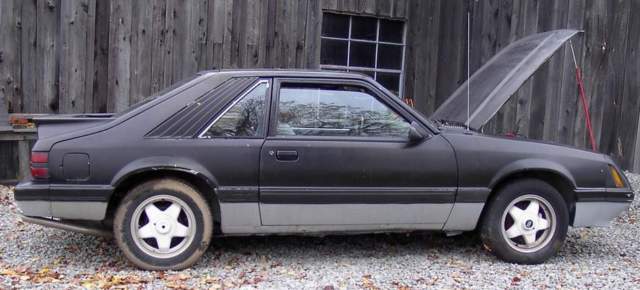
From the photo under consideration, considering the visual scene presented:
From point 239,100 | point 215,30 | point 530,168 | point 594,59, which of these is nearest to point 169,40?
point 215,30

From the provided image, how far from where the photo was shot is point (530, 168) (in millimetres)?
4832

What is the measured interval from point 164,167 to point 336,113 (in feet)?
4.57

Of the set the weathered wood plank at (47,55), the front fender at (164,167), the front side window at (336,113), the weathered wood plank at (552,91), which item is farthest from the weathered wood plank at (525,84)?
the weathered wood plank at (47,55)

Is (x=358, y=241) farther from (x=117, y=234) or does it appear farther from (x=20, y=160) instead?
(x=20, y=160)

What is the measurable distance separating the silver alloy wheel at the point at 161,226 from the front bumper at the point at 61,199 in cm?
29

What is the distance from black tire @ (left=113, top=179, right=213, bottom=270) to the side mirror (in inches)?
65.4

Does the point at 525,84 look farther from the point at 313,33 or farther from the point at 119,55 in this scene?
the point at 119,55

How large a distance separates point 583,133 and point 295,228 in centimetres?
640

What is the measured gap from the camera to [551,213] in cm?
495

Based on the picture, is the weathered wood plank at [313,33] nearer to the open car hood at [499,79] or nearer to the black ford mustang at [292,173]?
the open car hood at [499,79]

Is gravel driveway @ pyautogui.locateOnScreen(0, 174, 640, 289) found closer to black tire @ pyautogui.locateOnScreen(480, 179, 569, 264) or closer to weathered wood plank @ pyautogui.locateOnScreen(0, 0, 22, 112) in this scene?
black tire @ pyautogui.locateOnScreen(480, 179, 569, 264)

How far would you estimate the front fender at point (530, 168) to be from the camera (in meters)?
4.82

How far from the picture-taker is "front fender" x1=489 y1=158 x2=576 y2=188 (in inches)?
190

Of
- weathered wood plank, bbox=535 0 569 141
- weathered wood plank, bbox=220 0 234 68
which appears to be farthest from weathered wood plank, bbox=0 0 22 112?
weathered wood plank, bbox=535 0 569 141
